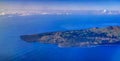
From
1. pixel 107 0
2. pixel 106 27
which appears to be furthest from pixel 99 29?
pixel 107 0

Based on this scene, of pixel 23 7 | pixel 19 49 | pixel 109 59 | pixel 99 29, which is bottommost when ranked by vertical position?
pixel 109 59

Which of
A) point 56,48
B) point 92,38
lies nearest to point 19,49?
point 56,48

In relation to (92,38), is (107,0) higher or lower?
higher

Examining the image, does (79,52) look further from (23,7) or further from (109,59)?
(23,7)
